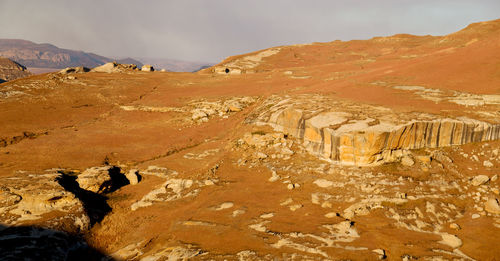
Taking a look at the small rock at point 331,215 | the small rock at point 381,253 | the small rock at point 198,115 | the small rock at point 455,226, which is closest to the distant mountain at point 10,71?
the small rock at point 198,115

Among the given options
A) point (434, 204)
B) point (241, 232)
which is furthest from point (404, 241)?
point (241, 232)

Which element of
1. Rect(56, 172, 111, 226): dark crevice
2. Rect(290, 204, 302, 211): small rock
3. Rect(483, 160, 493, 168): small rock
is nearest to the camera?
Rect(290, 204, 302, 211): small rock

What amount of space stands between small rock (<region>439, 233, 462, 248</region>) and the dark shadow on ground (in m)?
11.0

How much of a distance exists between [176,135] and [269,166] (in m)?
11.8

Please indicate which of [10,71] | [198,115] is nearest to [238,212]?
[198,115]

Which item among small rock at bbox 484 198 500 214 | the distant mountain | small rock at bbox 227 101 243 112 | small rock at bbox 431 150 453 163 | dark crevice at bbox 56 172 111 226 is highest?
the distant mountain

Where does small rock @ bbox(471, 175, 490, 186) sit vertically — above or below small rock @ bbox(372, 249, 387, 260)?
above

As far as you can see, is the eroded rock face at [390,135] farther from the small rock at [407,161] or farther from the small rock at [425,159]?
the small rock at [425,159]

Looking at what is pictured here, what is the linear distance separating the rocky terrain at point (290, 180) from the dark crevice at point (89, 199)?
0.13m

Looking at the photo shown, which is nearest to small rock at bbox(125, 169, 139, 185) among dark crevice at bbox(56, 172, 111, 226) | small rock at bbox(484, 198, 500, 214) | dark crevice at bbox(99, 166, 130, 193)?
dark crevice at bbox(99, 166, 130, 193)

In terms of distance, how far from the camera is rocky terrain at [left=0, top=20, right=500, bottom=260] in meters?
8.14

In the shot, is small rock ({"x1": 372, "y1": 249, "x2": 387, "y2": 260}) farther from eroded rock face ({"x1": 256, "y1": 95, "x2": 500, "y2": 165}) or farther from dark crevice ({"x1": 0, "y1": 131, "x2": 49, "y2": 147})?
dark crevice ({"x1": 0, "y1": 131, "x2": 49, "y2": 147})

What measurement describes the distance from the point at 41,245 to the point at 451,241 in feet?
43.3

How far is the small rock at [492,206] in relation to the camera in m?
8.93
